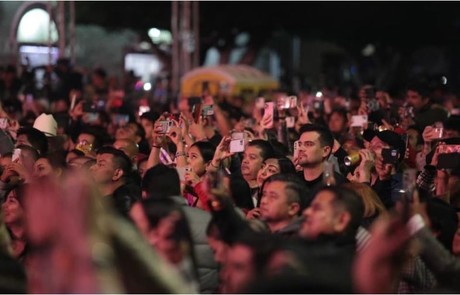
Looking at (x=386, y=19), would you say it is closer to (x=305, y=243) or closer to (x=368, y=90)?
(x=368, y=90)

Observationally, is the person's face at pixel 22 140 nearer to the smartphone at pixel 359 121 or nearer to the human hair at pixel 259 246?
the smartphone at pixel 359 121

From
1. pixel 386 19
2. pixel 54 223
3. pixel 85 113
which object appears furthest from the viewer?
pixel 386 19

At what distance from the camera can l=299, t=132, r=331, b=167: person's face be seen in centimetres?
1107

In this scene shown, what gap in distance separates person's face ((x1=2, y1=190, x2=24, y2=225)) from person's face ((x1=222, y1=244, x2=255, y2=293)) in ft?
8.20

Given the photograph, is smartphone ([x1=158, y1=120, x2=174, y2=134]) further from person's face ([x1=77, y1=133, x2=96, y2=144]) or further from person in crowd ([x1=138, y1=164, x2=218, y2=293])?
person in crowd ([x1=138, y1=164, x2=218, y2=293])

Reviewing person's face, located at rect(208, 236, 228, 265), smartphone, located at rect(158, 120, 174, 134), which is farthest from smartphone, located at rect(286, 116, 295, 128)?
person's face, located at rect(208, 236, 228, 265)

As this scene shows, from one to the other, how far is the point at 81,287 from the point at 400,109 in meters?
10.1

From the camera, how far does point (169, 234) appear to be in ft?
22.8

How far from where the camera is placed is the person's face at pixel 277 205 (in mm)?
8297

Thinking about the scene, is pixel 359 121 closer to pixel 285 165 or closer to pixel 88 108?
pixel 285 165

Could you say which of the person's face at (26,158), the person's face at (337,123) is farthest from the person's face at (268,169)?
the person's face at (337,123)

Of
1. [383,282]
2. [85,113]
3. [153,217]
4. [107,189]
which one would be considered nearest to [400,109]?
[85,113]

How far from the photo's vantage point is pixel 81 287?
5566 mm

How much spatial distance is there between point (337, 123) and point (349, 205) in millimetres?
8484
